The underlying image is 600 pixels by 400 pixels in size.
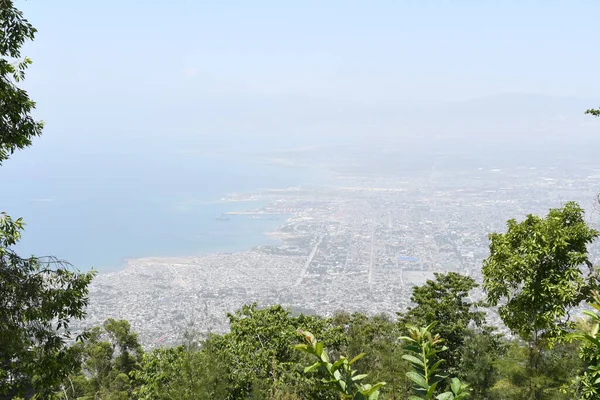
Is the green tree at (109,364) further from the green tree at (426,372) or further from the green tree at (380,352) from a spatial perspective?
the green tree at (426,372)

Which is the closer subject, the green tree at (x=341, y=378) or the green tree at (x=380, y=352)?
the green tree at (x=341, y=378)

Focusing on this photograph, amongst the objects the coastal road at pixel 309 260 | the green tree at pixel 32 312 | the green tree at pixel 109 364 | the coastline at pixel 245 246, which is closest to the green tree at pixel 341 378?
the green tree at pixel 32 312

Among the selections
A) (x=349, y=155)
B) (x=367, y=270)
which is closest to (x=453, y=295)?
(x=367, y=270)

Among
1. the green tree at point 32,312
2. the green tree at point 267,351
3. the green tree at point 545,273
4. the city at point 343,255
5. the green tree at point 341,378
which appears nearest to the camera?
the green tree at point 341,378

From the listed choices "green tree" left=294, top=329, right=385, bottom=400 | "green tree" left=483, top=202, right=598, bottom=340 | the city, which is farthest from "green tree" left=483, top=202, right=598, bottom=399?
the city

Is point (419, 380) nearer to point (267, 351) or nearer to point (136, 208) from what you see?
point (267, 351)

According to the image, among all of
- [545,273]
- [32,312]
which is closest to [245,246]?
[545,273]
